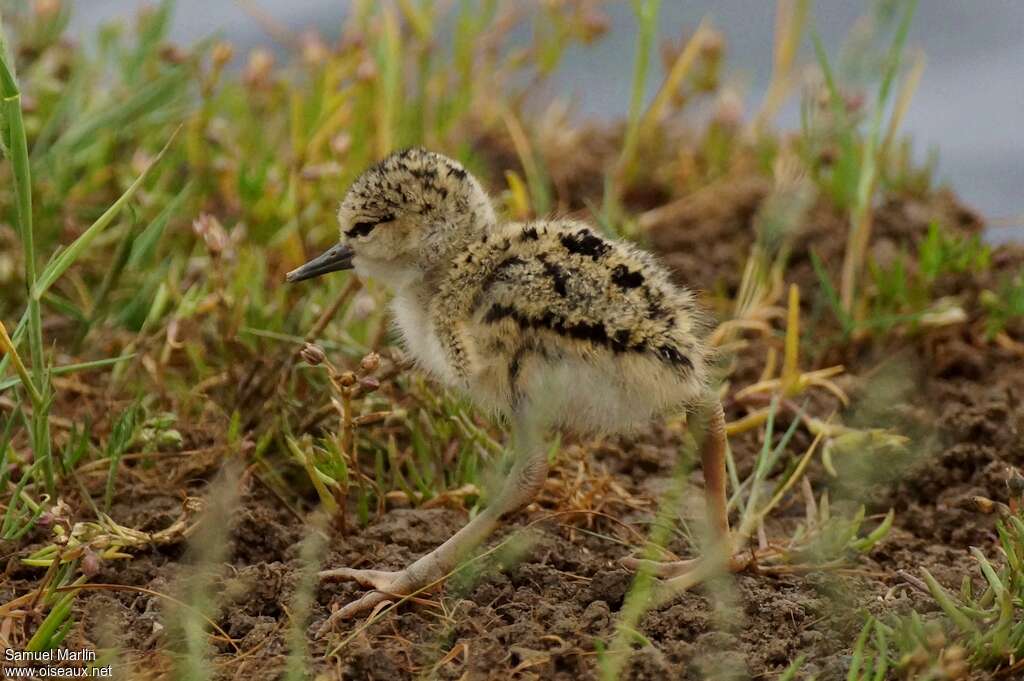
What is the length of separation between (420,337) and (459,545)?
534 mm

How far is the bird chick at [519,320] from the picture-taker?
9.58ft

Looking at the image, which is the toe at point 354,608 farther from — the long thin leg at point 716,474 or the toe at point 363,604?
the long thin leg at point 716,474

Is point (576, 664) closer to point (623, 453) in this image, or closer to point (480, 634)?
point (480, 634)

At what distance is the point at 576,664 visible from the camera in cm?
279

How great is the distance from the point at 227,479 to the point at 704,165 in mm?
3135

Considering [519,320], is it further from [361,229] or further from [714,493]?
[714,493]

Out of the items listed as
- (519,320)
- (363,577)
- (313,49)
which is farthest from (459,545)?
(313,49)

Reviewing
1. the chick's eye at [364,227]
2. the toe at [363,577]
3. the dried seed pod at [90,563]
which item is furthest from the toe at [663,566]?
the dried seed pod at [90,563]

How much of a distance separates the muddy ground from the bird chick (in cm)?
15

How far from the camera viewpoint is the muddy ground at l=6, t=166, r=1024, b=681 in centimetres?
281

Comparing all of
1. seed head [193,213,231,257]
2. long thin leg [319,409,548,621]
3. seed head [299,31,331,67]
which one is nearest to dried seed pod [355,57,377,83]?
seed head [299,31,331,67]

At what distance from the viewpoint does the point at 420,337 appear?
329cm

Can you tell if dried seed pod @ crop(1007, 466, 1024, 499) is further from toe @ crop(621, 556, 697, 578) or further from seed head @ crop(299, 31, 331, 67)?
seed head @ crop(299, 31, 331, 67)

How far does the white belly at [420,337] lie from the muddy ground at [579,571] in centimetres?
41
